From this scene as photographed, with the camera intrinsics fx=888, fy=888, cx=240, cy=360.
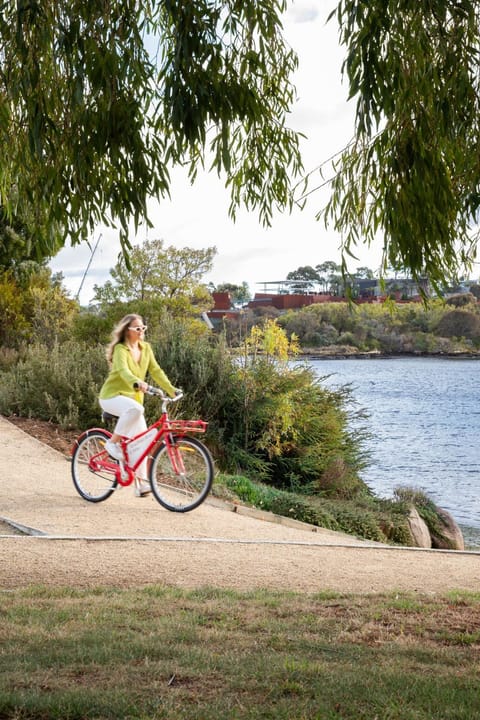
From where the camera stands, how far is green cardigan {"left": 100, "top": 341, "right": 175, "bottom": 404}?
9.52 meters

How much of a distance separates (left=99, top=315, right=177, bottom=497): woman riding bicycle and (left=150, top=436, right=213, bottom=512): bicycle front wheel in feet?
1.08

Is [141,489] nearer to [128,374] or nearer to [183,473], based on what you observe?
[183,473]

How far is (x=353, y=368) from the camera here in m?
83.6

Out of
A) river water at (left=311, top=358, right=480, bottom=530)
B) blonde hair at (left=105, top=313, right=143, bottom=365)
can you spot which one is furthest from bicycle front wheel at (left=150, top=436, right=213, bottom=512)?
river water at (left=311, top=358, right=480, bottom=530)

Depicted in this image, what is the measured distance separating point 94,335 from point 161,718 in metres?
24.1

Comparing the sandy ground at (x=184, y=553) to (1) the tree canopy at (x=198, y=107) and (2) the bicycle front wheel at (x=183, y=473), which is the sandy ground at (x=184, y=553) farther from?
(1) the tree canopy at (x=198, y=107)

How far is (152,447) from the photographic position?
9.92 m

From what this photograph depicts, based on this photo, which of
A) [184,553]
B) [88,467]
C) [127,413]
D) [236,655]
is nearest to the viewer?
[236,655]

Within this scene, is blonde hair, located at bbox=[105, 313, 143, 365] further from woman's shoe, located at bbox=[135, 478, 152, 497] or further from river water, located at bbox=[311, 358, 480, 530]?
river water, located at bbox=[311, 358, 480, 530]

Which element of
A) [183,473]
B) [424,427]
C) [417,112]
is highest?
→ [417,112]

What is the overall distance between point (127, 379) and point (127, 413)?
19.0 inches

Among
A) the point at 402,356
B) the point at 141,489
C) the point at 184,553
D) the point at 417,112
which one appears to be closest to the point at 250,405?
the point at 141,489

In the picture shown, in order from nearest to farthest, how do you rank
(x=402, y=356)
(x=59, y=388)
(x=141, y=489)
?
1. (x=141, y=489)
2. (x=59, y=388)
3. (x=402, y=356)

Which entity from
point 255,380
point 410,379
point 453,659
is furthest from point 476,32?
point 410,379
